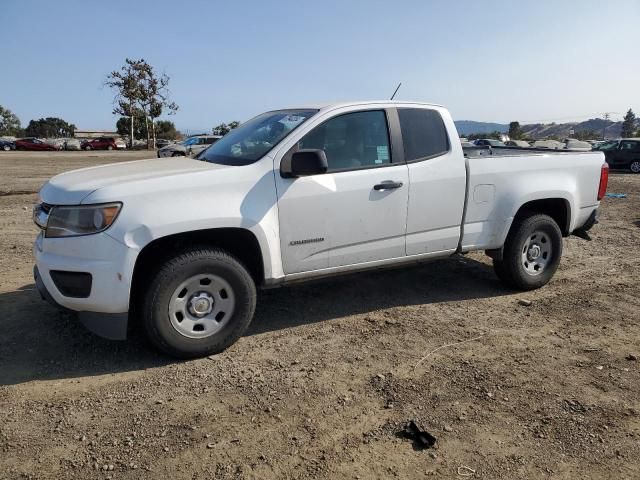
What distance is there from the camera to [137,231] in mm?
3365

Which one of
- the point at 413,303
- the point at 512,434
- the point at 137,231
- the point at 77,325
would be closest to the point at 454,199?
the point at 413,303

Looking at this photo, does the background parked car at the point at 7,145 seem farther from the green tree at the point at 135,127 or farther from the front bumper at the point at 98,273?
the front bumper at the point at 98,273

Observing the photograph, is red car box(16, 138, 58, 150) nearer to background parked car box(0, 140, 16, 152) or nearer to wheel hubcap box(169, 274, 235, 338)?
background parked car box(0, 140, 16, 152)

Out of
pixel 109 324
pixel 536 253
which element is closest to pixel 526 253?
pixel 536 253

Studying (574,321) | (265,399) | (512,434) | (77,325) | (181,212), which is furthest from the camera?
(574,321)

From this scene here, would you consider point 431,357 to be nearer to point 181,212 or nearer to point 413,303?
point 413,303

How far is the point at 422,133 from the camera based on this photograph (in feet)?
15.1

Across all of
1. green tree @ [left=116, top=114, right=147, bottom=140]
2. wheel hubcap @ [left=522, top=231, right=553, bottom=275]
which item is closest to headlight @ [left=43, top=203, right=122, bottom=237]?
wheel hubcap @ [left=522, top=231, right=553, bottom=275]

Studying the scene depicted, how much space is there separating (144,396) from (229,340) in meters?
0.78

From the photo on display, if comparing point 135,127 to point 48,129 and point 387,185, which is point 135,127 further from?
point 387,185

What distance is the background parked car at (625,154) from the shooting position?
850 inches

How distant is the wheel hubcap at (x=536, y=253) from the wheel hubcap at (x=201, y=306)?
10.4 ft

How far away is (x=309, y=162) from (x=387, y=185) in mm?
837

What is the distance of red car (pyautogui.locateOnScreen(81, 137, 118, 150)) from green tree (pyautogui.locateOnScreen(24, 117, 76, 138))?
3160 cm
